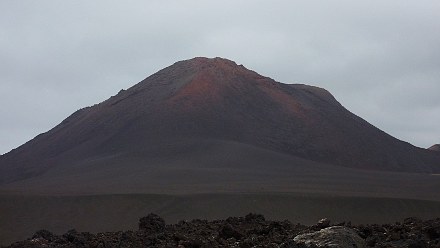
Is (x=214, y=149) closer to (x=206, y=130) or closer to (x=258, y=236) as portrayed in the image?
(x=206, y=130)

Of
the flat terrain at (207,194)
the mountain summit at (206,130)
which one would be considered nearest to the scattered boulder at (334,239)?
the flat terrain at (207,194)

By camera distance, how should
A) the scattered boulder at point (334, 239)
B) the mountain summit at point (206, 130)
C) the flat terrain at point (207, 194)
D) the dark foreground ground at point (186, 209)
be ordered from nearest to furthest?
the scattered boulder at point (334, 239), the dark foreground ground at point (186, 209), the flat terrain at point (207, 194), the mountain summit at point (206, 130)

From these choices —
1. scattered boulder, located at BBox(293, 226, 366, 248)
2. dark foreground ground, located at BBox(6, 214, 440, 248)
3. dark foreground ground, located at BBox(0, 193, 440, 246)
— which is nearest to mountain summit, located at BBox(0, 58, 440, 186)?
dark foreground ground, located at BBox(0, 193, 440, 246)

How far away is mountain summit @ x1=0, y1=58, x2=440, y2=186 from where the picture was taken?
3073 inches

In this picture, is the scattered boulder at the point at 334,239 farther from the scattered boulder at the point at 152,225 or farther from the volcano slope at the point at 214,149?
the volcano slope at the point at 214,149

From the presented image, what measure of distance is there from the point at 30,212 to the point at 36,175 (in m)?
36.7

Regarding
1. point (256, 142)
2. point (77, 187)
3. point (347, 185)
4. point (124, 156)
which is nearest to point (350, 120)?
point (256, 142)

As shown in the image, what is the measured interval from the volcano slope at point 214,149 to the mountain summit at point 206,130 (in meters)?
0.19

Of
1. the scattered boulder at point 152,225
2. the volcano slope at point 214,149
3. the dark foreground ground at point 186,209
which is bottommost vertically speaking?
the scattered boulder at point 152,225

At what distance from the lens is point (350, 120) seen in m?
102

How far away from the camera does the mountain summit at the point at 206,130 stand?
78.1 meters

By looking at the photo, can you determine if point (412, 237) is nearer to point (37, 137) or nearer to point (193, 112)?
point (193, 112)

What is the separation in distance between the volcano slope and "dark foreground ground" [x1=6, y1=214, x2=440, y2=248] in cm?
2478

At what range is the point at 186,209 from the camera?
40.8 m
